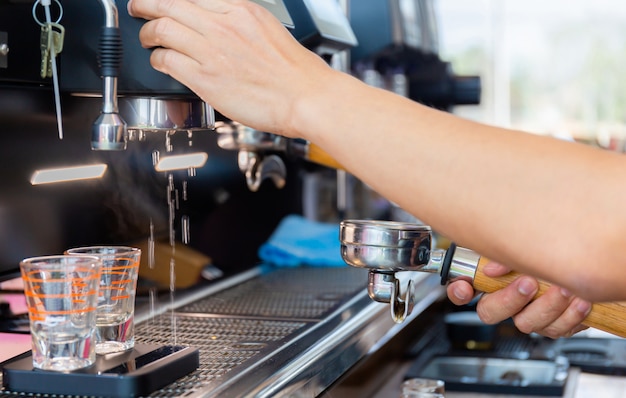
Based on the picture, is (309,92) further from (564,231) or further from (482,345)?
(482,345)

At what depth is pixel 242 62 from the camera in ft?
2.81

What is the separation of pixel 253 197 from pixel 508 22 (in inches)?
155

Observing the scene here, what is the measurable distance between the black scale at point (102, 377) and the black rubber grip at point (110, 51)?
0.32 m

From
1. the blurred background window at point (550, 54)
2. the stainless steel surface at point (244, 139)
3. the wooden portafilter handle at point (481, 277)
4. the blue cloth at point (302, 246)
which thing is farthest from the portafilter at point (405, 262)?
the blurred background window at point (550, 54)

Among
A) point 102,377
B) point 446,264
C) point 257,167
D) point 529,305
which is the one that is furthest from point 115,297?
point 257,167

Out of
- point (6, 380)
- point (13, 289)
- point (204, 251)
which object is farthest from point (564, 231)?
point (204, 251)

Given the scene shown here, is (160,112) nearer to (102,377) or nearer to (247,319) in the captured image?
(102,377)

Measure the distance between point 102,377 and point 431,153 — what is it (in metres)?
0.45

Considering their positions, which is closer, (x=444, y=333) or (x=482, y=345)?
(x=482, y=345)

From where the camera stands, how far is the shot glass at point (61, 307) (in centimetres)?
91

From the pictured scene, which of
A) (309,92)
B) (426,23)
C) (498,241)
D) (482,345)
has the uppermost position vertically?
(426,23)

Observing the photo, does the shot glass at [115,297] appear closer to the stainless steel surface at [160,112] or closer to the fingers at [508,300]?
the stainless steel surface at [160,112]

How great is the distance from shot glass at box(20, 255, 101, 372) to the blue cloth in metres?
1.18

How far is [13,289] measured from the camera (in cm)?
138
